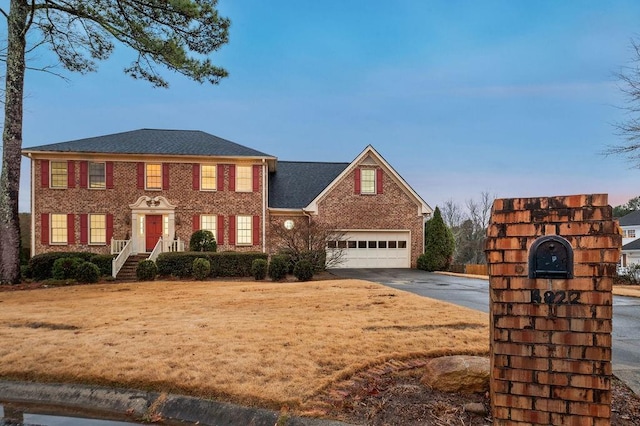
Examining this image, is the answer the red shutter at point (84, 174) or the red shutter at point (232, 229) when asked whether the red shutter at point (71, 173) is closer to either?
the red shutter at point (84, 174)

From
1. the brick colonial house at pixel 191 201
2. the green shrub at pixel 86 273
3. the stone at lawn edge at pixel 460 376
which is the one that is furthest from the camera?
the brick colonial house at pixel 191 201

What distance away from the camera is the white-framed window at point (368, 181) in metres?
22.4

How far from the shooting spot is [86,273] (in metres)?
14.8

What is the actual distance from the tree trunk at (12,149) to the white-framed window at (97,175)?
621 cm

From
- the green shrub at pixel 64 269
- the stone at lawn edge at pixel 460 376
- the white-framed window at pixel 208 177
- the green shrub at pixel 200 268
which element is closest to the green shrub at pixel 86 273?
the green shrub at pixel 64 269

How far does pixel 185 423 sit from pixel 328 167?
76.0 feet

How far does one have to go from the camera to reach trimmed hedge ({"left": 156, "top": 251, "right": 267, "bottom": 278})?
16406 mm

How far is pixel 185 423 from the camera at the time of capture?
3711 millimetres

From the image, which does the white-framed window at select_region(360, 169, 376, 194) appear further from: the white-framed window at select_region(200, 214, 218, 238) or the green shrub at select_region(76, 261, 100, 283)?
the green shrub at select_region(76, 261, 100, 283)

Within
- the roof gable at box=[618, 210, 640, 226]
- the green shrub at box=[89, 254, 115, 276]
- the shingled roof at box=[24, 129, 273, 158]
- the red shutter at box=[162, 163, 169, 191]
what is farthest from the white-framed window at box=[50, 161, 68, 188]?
the roof gable at box=[618, 210, 640, 226]

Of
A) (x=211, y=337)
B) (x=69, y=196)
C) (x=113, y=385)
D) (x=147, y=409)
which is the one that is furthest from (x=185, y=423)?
(x=69, y=196)

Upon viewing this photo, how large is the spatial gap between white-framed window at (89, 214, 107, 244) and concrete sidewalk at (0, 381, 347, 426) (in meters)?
17.5

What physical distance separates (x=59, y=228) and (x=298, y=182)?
1276cm

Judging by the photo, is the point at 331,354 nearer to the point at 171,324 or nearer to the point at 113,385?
the point at 113,385
